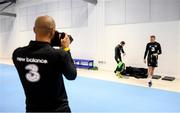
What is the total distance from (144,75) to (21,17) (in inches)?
452

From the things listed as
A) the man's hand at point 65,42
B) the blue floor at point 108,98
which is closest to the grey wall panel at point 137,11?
the blue floor at point 108,98

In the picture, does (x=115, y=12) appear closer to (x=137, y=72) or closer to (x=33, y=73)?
(x=137, y=72)

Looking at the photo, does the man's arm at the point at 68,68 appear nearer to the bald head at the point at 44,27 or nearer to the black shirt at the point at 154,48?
the bald head at the point at 44,27

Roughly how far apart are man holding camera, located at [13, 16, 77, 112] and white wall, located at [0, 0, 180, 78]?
7.53 meters

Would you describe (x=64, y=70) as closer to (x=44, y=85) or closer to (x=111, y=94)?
(x=44, y=85)

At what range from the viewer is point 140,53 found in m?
9.12

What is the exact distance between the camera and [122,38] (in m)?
9.65

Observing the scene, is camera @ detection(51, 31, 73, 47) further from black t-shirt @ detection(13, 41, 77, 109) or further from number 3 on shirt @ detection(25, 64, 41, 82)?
number 3 on shirt @ detection(25, 64, 41, 82)

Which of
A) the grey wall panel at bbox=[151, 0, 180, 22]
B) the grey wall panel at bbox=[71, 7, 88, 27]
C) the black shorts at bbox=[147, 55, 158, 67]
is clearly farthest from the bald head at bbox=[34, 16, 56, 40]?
the grey wall panel at bbox=[71, 7, 88, 27]

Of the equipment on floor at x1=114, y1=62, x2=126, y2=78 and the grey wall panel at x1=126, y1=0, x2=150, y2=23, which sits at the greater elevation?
the grey wall panel at x1=126, y1=0, x2=150, y2=23

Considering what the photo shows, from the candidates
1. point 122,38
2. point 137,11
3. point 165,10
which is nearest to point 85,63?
point 122,38

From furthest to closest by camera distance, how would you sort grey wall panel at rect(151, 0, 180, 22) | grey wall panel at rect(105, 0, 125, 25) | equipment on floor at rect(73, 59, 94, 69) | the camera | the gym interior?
equipment on floor at rect(73, 59, 94, 69)
grey wall panel at rect(105, 0, 125, 25)
grey wall panel at rect(151, 0, 180, 22)
the gym interior
the camera

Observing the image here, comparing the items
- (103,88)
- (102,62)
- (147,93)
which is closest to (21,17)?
(102,62)

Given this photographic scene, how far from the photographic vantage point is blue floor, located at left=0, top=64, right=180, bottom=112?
4367 millimetres
